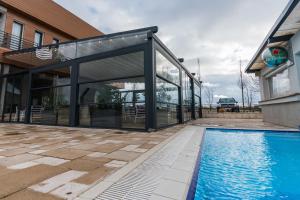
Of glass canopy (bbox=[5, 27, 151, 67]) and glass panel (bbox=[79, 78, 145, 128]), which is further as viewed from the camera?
glass panel (bbox=[79, 78, 145, 128])

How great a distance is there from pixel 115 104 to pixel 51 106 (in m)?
4.01

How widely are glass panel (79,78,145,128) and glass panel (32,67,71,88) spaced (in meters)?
1.63

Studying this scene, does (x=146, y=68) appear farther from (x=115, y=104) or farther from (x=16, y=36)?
(x=16, y=36)

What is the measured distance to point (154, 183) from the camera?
6.46 feet

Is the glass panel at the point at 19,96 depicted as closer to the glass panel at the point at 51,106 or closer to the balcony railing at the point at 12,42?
the glass panel at the point at 51,106

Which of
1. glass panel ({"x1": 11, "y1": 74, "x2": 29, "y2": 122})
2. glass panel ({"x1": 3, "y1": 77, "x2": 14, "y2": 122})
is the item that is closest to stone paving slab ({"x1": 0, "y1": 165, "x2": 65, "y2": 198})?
glass panel ({"x1": 11, "y1": 74, "x2": 29, "y2": 122})

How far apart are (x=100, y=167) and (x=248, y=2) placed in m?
8.34

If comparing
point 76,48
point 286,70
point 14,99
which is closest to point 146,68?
point 76,48

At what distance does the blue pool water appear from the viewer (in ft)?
6.86

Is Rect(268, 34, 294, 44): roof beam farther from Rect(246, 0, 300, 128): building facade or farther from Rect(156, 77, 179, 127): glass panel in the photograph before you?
Rect(156, 77, 179, 127): glass panel

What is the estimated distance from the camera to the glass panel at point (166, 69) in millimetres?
7298

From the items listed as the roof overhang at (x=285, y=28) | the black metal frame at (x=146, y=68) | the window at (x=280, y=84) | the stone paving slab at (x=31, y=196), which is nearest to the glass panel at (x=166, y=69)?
the black metal frame at (x=146, y=68)

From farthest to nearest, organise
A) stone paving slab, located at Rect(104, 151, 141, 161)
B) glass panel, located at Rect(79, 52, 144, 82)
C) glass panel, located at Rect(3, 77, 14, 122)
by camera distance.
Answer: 1. glass panel, located at Rect(3, 77, 14, 122)
2. glass panel, located at Rect(79, 52, 144, 82)
3. stone paving slab, located at Rect(104, 151, 141, 161)

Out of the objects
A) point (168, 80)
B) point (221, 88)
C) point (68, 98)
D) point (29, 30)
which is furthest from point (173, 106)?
point (221, 88)
